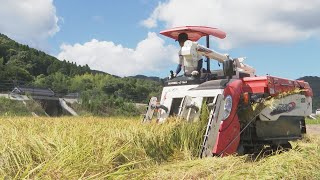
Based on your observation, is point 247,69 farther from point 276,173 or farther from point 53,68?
point 53,68

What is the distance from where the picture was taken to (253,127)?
7973mm

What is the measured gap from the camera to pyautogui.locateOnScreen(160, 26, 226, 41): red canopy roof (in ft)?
29.3

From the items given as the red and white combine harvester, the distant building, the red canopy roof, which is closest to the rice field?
the red and white combine harvester

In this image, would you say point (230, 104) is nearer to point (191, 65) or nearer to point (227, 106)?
point (227, 106)

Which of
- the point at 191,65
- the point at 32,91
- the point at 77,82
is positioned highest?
the point at 77,82

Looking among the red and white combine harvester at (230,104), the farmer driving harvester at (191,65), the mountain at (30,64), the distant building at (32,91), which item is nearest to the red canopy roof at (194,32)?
the red and white combine harvester at (230,104)

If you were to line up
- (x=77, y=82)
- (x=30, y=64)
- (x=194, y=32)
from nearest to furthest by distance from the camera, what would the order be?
(x=194, y=32) < (x=77, y=82) < (x=30, y=64)

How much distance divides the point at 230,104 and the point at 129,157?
237 cm

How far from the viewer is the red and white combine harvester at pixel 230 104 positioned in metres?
7.05

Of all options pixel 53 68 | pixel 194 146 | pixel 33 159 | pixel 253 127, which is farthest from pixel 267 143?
pixel 53 68

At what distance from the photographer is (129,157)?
5461 millimetres

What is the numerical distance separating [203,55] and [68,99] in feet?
98.7

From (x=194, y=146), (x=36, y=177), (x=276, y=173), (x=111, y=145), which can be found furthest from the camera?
(x=194, y=146)

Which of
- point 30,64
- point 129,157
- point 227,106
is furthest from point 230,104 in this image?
point 30,64
